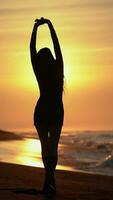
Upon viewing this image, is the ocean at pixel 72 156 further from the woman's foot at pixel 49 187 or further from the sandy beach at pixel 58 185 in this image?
the woman's foot at pixel 49 187

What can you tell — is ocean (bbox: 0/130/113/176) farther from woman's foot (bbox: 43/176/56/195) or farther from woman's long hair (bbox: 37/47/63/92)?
woman's long hair (bbox: 37/47/63/92)

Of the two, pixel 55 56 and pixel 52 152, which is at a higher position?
pixel 55 56

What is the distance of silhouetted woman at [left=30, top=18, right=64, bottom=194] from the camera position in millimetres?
9367

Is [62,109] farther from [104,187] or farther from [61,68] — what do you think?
[104,187]

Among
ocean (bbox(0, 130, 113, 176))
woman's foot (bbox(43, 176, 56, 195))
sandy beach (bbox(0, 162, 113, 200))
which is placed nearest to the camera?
sandy beach (bbox(0, 162, 113, 200))

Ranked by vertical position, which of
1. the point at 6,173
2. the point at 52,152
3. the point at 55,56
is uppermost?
the point at 55,56

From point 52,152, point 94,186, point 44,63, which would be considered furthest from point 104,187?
point 44,63

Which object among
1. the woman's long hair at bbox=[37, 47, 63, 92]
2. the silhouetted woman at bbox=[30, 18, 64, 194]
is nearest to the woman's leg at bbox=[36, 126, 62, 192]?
the silhouetted woman at bbox=[30, 18, 64, 194]

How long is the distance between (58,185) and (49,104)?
1.84 m

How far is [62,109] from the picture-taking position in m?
9.48

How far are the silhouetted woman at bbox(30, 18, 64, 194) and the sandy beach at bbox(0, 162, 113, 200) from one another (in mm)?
394

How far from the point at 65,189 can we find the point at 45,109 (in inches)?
54.4

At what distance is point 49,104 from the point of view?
31.1 ft

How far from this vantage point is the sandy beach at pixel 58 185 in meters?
9.02
